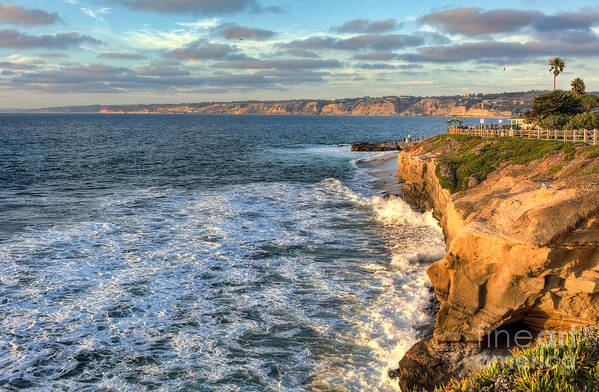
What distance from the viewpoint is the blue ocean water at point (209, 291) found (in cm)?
1134

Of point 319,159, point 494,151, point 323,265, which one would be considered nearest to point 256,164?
point 319,159

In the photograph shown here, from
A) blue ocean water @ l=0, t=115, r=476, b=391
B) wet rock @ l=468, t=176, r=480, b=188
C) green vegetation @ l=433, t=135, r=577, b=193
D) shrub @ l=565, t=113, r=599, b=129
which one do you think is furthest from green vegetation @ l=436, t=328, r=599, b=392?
shrub @ l=565, t=113, r=599, b=129

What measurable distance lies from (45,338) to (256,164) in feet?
146

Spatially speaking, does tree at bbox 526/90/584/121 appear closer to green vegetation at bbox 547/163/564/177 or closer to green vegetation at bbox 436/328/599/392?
green vegetation at bbox 547/163/564/177

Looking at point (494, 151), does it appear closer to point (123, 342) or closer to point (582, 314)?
point (582, 314)

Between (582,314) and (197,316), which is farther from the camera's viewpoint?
(197,316)

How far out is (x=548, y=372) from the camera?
7.76 metres

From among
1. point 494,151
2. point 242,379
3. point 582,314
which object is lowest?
point 242,379

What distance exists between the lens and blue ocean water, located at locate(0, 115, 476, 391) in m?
11.3

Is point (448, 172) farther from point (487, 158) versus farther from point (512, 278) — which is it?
point (512, 278)

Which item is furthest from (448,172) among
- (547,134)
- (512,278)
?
(512,278)

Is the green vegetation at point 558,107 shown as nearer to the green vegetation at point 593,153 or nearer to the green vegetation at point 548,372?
the green vegetation at point 593,153

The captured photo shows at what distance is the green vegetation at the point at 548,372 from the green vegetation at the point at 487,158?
13931 millimetres

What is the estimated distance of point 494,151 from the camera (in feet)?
88.5
